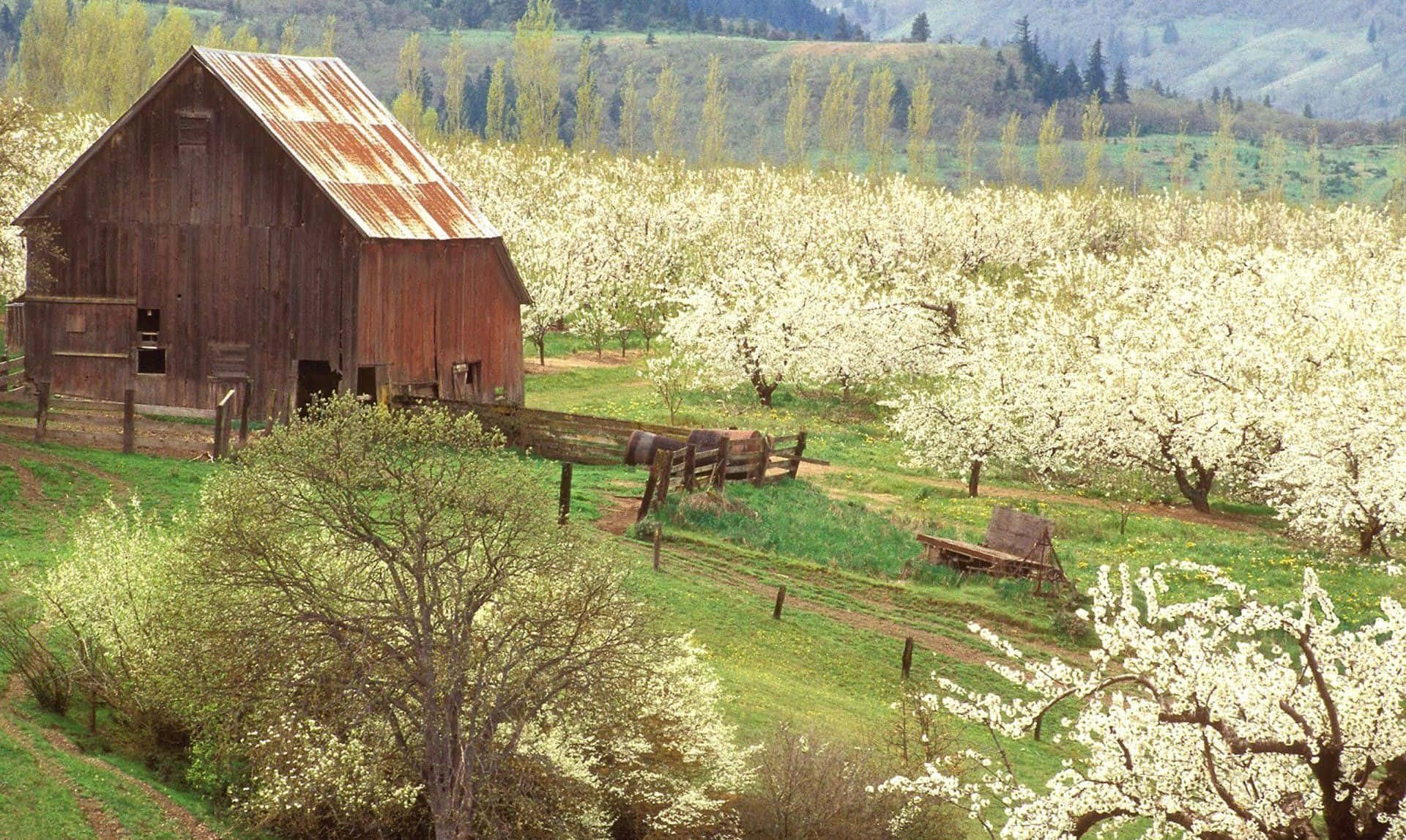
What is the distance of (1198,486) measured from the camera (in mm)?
45688

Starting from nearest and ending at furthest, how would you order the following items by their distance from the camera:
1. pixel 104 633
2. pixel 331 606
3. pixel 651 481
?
1. pixel 331 606
2. pixel 104 633
3. pixel 651 481

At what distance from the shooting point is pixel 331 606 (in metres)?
20.0

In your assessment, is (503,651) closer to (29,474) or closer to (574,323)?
(29,474)

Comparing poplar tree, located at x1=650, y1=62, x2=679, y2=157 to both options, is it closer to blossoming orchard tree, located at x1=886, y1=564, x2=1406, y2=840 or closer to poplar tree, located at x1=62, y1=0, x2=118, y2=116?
poplar tree, located at x1=62, y1=0, x2=118, y2=116

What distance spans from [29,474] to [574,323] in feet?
118

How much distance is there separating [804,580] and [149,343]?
60.8 feet

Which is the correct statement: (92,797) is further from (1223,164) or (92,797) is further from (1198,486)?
(1223,164)

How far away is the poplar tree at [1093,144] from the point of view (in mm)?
131250

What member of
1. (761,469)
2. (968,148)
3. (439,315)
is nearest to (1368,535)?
(761,469)

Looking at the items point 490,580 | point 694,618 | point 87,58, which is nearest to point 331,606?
point 490,580

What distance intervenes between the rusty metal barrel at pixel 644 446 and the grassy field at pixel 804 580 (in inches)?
18.8

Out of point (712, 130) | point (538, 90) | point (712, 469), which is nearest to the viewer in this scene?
point (712, 469)

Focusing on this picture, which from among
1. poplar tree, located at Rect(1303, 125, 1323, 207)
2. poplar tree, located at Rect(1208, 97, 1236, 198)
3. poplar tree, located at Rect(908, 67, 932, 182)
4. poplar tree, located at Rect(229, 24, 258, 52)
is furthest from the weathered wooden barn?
poplar tree, located at Rect(1303, 125, 1323, 207)

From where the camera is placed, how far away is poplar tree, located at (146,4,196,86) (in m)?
101
